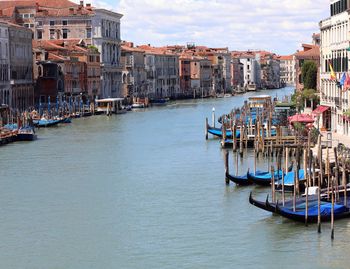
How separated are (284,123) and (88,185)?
11.2m

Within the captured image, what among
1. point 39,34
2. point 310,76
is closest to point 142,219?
point 310,76

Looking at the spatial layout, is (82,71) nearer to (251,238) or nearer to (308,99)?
(308,99)

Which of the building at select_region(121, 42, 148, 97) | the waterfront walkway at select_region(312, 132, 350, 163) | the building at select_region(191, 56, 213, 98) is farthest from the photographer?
the building at select_region(191, 56, 213, 98)

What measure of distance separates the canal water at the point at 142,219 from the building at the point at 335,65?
2.28 meters

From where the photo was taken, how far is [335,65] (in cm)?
2333

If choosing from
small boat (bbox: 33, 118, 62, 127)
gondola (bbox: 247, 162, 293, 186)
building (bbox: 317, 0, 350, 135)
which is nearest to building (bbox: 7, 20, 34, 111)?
small boat (bbox: 33, 118, 62, 127)

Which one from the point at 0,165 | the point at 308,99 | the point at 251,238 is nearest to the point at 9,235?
the point at 251,238

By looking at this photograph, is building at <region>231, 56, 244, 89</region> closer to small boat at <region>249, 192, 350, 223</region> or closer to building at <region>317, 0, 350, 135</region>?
building at <region>317, 0, 350, 135</region>

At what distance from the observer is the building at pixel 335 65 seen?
72.4 ft

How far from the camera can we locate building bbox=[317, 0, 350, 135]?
22062 mm

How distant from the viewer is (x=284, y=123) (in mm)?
28484

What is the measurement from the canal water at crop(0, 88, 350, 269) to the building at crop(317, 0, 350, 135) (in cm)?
228

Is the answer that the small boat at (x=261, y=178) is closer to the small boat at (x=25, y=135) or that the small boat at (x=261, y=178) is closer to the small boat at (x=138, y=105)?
the small boat at (x=25, y=135)

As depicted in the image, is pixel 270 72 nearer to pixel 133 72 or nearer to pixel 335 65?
pixel 133 72
